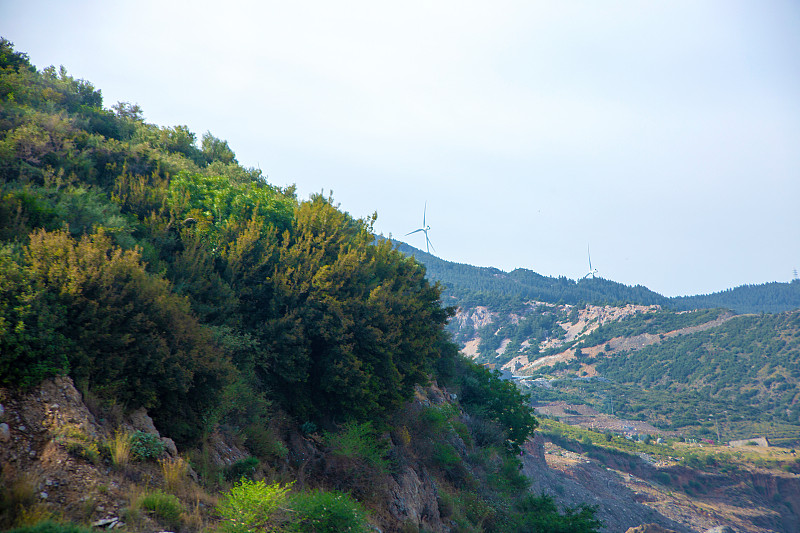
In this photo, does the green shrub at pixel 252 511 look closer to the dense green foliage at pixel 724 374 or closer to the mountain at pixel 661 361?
the mountain at pixel 661 361

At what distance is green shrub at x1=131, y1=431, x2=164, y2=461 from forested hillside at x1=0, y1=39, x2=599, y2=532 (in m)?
0.04

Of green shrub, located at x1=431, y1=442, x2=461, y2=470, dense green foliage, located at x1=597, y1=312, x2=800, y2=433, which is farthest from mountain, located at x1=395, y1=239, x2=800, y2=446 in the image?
green shrub, located at x1=431, y1=442, x2=461, y2=470

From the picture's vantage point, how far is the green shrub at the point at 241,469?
1168 centimetres

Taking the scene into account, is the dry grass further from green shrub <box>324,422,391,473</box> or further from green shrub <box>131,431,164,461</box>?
green shrub <box>324,422,391,473</box>

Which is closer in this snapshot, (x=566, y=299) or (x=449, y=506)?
(x=449, y=506)

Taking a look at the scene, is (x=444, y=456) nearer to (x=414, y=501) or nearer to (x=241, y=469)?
(x=414, y=501)

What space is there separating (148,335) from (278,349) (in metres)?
6.39

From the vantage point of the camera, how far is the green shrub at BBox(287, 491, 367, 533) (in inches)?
378

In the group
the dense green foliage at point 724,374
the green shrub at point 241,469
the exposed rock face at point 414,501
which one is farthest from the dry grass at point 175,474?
the dense green foliage at point 724,374

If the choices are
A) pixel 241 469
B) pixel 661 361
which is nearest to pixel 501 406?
pixel 241 469

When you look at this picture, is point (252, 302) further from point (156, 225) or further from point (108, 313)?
point (108, 313)

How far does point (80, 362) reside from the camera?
9969 millimetres

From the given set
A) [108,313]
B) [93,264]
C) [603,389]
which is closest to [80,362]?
[108,313]

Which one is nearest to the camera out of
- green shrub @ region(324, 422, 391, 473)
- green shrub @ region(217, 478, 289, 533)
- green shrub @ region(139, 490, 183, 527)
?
green shrub @ region(217, 478, 289, 533)
